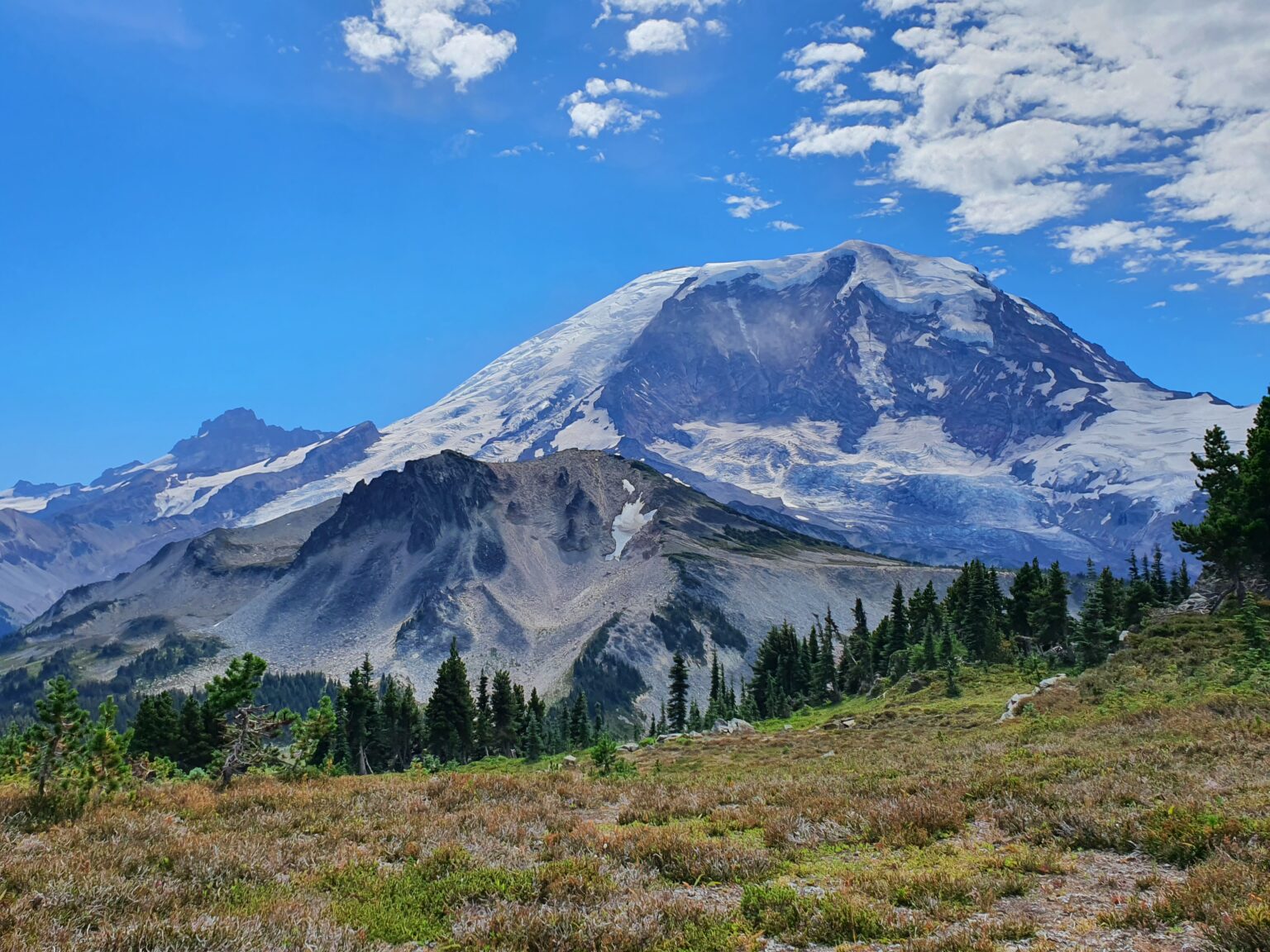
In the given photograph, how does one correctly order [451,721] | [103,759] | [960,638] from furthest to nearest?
[960,638] < [451,721] < [103,759]

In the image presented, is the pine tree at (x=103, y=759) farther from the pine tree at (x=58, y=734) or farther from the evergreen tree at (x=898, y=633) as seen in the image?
the evergreen tree at (x=898, y=633)

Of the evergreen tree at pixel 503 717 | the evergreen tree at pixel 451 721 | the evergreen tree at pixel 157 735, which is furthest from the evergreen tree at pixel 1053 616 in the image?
the evergreen tree at pixel 157 735

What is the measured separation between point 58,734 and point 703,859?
16.7 m

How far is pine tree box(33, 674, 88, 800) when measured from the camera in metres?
18.9

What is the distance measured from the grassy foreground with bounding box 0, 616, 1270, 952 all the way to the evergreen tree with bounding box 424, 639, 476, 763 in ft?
202

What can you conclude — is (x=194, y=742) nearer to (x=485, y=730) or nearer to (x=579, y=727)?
(x=485, y=730)

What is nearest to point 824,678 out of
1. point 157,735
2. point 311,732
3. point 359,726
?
point 359,726

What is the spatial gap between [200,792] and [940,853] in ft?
61.8

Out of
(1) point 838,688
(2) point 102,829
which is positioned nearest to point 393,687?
(1) point 838,688

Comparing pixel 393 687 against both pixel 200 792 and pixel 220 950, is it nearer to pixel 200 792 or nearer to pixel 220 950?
pixel 200 792

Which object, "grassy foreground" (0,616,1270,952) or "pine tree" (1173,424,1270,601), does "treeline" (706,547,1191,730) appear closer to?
"pine tree" (1173,424,1270,601)

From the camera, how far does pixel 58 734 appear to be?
1917 centimetres

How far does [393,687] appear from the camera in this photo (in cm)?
8888

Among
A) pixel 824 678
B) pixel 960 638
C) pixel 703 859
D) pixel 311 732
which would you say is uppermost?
pixel 311 732
